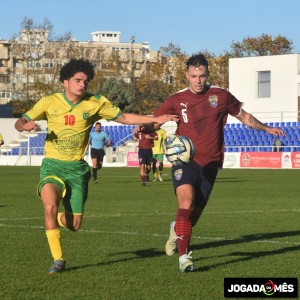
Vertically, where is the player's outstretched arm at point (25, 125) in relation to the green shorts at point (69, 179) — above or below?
above

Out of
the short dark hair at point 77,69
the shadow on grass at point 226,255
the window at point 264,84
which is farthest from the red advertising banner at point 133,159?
the short dark hair at point 77,69

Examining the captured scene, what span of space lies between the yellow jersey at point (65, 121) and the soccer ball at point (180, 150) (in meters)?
0.86

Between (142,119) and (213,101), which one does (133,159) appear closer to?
(213,101)

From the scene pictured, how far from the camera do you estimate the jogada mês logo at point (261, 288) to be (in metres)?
8.27

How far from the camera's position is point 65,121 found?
412 inches

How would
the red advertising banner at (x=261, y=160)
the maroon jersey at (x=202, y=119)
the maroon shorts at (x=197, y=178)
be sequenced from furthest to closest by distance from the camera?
1. the red advertising banner at (x=261, y=160)
2. the maroon jersey at (x=202, y=119)
3. the maroon shorts at (x=197, y=178)

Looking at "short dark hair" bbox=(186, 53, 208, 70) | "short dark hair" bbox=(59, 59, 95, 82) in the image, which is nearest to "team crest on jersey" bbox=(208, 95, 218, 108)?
"short dark hair" bbox=(186, 53, 208, 70)

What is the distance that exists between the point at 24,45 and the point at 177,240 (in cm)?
8546

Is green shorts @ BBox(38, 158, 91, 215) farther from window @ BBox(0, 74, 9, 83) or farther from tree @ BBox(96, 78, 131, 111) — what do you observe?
window @ BBox(0, 74, 9, 83)

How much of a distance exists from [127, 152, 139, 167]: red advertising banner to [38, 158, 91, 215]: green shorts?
41.8 meters

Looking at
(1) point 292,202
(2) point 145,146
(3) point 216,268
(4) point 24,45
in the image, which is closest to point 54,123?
(3) point 216,268

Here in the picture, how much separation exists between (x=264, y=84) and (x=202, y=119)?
179ft

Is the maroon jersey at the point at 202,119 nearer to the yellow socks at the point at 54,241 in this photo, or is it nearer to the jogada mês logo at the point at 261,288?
the yellow socks at the point at 54,241

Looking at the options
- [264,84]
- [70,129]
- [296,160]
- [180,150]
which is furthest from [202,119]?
[264,84]
